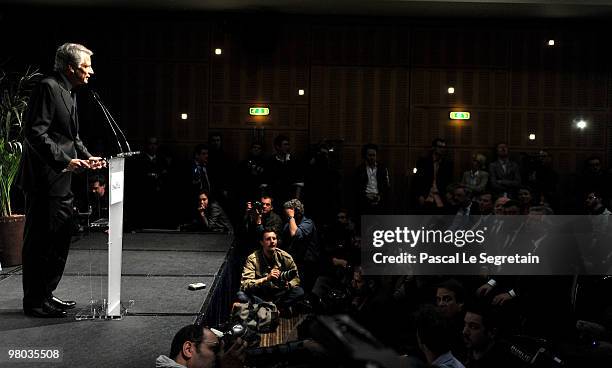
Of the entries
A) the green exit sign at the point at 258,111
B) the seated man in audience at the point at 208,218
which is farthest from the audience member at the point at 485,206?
the green exit sign at the point at 258,111

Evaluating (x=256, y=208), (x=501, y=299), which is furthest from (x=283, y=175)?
(x=501, y=299)

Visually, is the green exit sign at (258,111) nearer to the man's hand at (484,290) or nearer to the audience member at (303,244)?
the audience member at (303,244)

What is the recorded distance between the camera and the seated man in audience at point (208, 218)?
22.1 ft

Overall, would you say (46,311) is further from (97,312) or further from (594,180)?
(594,180)

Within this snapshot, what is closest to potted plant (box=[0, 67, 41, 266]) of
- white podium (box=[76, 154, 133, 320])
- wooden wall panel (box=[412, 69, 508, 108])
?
white podium (box=[76, 154, 133, 320])

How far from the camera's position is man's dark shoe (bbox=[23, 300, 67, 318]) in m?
2.74

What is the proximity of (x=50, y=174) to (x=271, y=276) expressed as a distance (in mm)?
2920

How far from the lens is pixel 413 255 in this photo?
5641mm

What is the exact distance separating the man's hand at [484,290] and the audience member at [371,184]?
319 cm

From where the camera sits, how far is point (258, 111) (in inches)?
Answer: 330

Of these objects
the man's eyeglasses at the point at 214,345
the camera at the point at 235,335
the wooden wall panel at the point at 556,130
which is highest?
the wooden wall panel at the point at 556,130

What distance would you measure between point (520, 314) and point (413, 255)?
1.85 metres

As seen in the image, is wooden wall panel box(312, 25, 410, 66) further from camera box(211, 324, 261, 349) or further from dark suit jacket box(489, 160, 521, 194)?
camera box(211, 324, 261, 349)

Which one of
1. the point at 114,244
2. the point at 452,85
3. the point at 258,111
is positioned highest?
the point at 452,85
